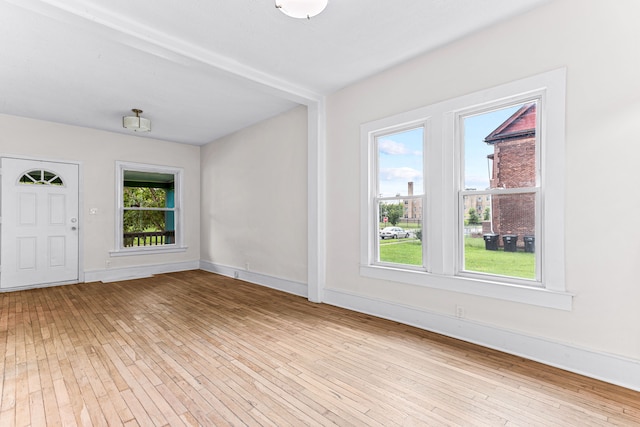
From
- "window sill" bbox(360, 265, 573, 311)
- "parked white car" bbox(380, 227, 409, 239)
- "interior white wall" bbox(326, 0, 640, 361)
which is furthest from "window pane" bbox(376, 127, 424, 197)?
"window sill" bbox(360, 265, 573, 311)

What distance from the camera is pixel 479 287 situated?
292 cm

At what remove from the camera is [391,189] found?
3777 mm

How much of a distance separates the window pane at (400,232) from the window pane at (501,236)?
1.74ft

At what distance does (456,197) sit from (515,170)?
21.7 inches

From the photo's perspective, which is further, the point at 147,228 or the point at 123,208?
the point at 147,228

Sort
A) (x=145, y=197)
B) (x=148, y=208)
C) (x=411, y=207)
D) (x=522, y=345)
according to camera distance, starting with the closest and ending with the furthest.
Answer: (x=522, y=345) → (x=411, y=207) → (x=148, y=208) → (x=145, y=197)

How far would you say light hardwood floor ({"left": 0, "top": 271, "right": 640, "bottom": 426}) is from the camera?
1893 mm

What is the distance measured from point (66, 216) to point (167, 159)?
2.10 meters

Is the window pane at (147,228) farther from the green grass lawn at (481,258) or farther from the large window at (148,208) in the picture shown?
the green grass lawn at (481,258)

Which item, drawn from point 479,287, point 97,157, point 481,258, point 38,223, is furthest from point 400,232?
point 38,223

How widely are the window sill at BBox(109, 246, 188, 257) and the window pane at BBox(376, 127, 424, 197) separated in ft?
16.6

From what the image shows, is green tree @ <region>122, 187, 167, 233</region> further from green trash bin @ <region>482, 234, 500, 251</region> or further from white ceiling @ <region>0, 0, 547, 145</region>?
green trash bin @ <region>482, 234, 500, 251</region>

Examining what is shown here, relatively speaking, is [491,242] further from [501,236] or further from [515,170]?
[515,170]

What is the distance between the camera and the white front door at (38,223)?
16.8 ft
